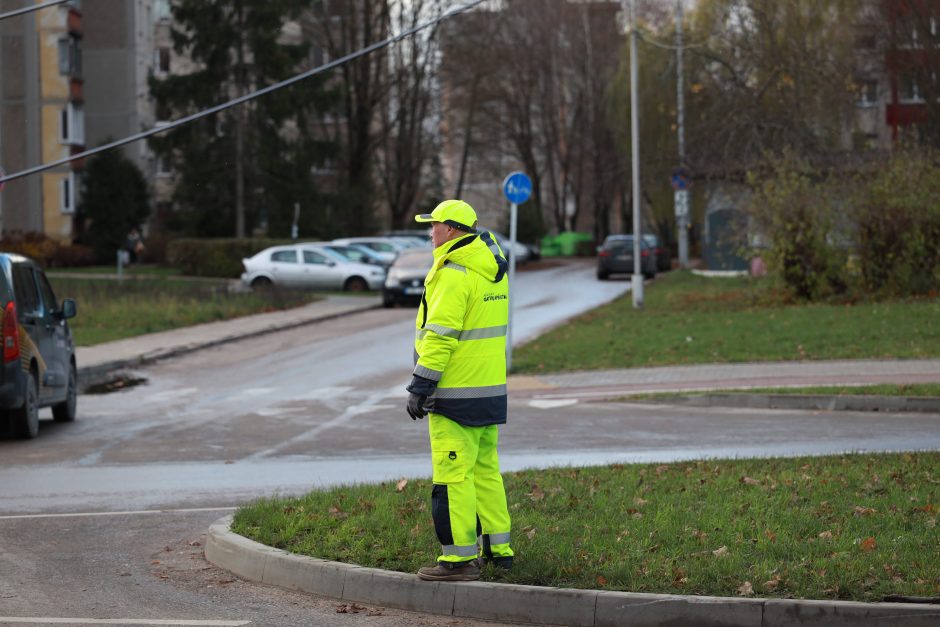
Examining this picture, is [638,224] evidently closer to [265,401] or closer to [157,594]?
[265,401]

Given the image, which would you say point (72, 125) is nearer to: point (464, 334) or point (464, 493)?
point (464, 334)

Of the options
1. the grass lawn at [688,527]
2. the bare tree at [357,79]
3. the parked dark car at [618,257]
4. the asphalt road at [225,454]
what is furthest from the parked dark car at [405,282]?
the grass lawn at [688,527]

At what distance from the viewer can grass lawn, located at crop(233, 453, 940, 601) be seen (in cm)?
714

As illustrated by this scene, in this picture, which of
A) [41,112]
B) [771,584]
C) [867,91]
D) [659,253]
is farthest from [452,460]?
[659,253]

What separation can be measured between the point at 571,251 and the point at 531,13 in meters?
13.3

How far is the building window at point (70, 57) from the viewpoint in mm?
43031

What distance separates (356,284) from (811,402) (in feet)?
98.0

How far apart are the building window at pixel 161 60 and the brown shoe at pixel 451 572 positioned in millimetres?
51628

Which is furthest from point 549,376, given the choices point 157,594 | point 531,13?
point 531,13

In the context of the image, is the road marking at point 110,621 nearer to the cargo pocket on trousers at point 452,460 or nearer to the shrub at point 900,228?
the cargo pocket on trousers at point 452,460

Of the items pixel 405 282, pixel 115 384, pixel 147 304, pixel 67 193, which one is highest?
pixel 67 193

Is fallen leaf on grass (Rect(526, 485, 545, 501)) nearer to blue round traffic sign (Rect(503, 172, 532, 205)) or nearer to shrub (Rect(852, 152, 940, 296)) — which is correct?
blue round traffic sign (Rect(503, 172, 532, 205))

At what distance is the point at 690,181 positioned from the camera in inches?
1559

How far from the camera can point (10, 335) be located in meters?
14.5
